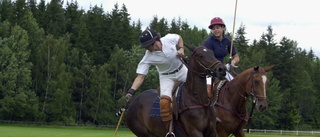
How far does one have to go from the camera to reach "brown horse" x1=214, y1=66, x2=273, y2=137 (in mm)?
11484

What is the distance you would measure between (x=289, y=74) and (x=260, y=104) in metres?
86.7

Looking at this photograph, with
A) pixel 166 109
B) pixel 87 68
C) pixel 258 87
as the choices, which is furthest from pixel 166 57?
pixel 87 68

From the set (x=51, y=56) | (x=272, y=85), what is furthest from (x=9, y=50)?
(x=272, y=85)

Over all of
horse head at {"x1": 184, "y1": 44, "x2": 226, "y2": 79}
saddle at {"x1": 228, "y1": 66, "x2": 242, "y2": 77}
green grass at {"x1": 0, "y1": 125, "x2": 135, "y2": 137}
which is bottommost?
green grass at {"x1": 0, "y1": 125, "x2": 135, "y2": 137}

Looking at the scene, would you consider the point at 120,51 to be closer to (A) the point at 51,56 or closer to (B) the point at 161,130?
(A) the point at 51,56

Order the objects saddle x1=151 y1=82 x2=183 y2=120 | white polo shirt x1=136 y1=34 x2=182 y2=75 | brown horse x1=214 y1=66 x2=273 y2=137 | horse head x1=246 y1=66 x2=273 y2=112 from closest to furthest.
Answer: saddle x1=151 y1=82 x2=183 y2=120, white polo shirt x1=136 y1=34 x2=182 y2=75, horse head x1=246 y1=66 x2=273 y2=112, brown horse x1=214 y1=66 x2=273 y2=137

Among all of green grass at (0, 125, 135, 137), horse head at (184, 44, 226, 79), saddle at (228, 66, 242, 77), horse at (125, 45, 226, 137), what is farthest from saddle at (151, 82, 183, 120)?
green grass at (0, 125, 135, 137)

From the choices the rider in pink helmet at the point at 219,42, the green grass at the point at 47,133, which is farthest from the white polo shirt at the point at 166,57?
the green grass at the point at 47,133

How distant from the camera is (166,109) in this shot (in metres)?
9.53

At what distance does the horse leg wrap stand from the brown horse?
240 cm

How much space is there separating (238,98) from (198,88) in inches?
114

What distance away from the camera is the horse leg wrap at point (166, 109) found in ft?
31.3

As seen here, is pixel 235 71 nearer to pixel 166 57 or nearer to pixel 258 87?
pixel 258 87

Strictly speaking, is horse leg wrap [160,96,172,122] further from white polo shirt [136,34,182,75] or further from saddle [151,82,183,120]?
white polo shirt [136,34,182,75]
